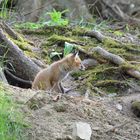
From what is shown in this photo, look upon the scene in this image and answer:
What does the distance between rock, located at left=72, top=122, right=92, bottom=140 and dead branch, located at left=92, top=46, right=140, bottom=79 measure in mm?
2846

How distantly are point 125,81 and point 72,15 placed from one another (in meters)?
6.36

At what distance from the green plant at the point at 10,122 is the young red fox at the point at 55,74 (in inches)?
67.4

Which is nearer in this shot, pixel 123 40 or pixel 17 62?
pixel 17 62

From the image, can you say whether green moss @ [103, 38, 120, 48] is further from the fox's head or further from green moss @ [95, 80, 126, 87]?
the fox's head

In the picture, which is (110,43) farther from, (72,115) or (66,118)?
(66,118)

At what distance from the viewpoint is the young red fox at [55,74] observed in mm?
6688

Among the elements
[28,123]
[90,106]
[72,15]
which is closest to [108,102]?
[90,106]

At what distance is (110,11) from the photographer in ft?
46.3

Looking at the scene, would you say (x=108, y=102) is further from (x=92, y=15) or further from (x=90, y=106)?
(x=92, y=15)

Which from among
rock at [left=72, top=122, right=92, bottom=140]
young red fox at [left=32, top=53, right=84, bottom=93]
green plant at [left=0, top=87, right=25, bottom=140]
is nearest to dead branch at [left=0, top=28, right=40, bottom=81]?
young red fox at [left=32, top=53, right=84, bottom=93]

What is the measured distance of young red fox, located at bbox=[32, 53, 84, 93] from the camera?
263 inches

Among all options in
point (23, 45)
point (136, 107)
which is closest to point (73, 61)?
point (136, 107)

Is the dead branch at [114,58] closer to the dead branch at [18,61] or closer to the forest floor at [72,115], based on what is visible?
the forest floor at [72,115]

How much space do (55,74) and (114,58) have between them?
4.70 feet
